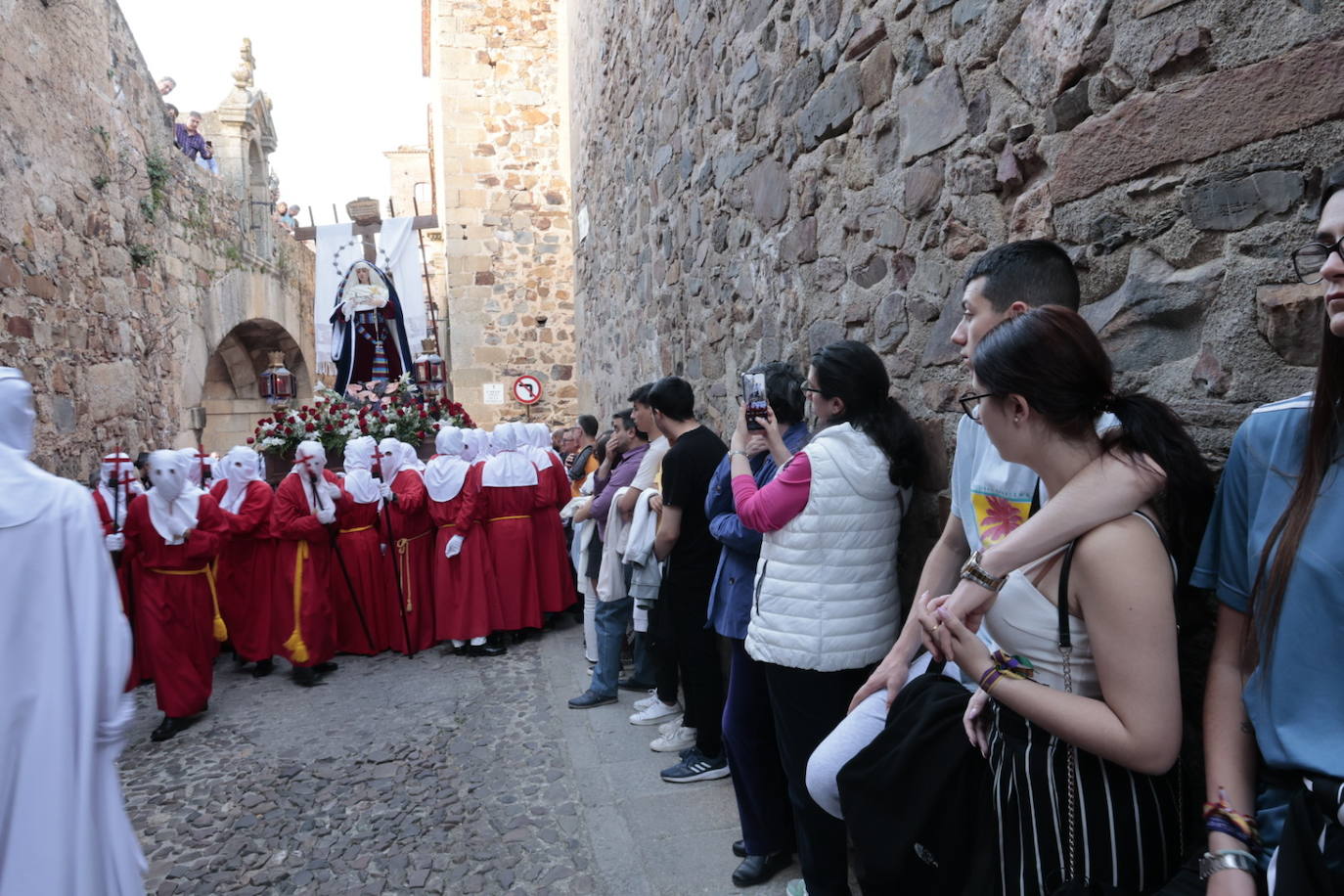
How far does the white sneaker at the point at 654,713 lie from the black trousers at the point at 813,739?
187 cm

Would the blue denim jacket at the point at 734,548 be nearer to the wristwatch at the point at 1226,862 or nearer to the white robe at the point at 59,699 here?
the wristwatch at the point at 1226,862

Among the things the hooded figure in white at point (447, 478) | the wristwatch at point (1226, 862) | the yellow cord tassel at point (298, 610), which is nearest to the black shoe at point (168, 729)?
the yellow cord tassel at point (298, 610)

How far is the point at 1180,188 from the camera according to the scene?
61.1 inches

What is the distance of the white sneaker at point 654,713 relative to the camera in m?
4.20

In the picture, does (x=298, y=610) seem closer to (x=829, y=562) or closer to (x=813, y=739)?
(x=813, y=739)

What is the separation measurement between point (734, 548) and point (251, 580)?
160 inches

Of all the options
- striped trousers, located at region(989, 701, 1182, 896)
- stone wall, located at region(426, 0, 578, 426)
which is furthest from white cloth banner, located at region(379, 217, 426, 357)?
striped trousers, located at region(989, 701, 1182, 896)

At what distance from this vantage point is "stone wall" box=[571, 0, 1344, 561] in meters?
1.40

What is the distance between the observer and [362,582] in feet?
18.8

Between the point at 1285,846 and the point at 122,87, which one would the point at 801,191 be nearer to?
the point at 1285,846

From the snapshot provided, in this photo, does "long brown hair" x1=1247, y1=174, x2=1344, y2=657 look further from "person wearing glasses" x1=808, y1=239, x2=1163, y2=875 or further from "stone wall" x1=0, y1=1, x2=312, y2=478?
"stone wall" x1=0, y1=1, x2=312, y2=478

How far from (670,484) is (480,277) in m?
10.6

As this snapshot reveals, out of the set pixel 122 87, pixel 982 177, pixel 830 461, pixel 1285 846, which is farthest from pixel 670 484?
pixel 122 87

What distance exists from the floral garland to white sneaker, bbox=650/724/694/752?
3.80m
